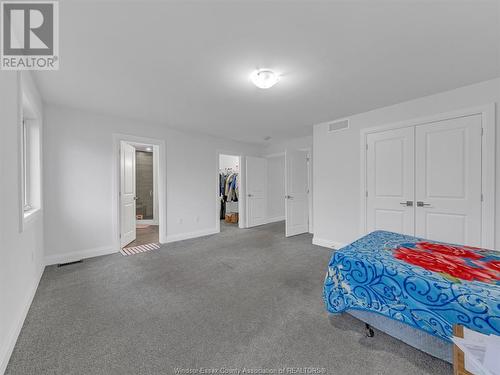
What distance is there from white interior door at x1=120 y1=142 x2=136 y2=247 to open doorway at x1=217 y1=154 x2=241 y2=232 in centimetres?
227

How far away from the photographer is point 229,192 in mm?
6539

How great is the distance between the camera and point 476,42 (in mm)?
1811

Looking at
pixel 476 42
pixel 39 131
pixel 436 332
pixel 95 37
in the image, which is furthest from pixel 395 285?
pixel 39 131

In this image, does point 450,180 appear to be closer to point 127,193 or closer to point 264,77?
point 264,77

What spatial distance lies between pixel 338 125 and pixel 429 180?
63.9 inches

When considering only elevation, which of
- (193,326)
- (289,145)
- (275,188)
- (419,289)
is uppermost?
(289,145)

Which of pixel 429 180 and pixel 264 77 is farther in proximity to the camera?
pixel 429 180

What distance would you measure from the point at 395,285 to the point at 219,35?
86.8 inches

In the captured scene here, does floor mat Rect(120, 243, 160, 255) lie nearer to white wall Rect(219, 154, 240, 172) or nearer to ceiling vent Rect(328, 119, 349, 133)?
white wall Rect(219, 154, 240, 172)

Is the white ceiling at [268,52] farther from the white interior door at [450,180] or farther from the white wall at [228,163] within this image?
the white wall at [228,163]

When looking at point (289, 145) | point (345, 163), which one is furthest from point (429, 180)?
point (289, 145)

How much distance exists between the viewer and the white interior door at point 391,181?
3.07 m

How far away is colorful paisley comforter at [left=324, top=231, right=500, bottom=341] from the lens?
3.81 ft

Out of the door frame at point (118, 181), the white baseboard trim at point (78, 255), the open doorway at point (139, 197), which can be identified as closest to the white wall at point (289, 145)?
the door frame at point (118, 181)
